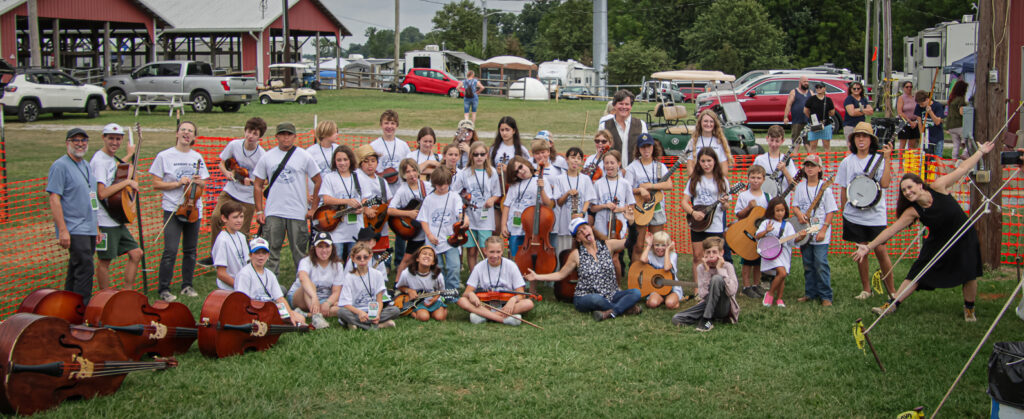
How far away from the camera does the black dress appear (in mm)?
6832

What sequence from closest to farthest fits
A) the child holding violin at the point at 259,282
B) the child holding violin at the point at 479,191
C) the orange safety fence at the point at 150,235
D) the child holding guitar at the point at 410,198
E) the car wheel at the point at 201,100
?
the child holding violin at the point at 259,282 → the child holding guitar at the point at 410,198 → the child holding violin at the point at 479,191 → the orange safety fence at the point at 150,235 → the car wheel at the point at 201,100

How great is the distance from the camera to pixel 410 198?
27.3ft

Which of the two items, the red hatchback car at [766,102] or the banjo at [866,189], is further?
the red hatchback car at [766,102]

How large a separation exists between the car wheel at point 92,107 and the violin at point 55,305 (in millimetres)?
20363

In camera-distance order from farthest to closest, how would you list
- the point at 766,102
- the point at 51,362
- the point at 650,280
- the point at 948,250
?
the point at 766,102 → the point at 650,280 → the point at 948,250 → the point at 51,362

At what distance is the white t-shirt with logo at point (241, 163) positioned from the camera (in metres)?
8.58

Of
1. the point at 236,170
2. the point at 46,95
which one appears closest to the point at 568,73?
the point at 46,95

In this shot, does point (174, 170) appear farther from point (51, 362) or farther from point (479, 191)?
point (51, 362)

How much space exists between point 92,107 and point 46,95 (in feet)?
4.15

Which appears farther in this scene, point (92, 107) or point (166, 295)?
point (92, 107)

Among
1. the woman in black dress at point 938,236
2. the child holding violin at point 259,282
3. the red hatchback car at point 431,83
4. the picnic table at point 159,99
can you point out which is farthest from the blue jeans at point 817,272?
the red hatchback car at point 431,83

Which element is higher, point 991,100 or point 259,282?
point 991,100

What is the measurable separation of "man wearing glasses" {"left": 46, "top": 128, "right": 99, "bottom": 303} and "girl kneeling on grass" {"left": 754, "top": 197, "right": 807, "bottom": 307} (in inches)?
243

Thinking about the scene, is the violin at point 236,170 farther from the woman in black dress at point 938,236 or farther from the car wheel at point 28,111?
the car wheel at point 28,111
